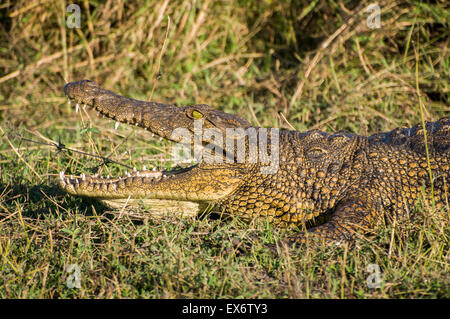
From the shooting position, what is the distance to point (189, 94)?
6.52 metres

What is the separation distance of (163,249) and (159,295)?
0.32 m

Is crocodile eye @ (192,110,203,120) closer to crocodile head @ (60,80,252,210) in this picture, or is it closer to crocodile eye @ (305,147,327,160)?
crocodile head @ (60,80,252,210)

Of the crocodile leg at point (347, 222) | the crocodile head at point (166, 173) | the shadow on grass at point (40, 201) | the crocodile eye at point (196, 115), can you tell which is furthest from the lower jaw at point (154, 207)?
the crocodile leg at point (347, 222)

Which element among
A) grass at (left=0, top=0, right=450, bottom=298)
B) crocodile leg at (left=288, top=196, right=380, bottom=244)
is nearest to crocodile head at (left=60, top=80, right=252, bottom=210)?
grass at (left=0, top=0, right=450, bottom=298)

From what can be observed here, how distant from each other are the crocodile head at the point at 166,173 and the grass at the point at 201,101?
7.6 inches

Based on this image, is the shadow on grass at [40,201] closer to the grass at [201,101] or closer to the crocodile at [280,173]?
the grass at [201,101]

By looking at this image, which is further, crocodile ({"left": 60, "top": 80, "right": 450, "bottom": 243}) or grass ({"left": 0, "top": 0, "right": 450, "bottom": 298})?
crocodile ({"left": 60, "top": 80, "right": 450, "bottom": 243})

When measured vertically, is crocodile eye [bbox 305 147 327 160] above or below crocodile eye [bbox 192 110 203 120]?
below

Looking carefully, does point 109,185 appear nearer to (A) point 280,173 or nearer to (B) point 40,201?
(B) point 40,201

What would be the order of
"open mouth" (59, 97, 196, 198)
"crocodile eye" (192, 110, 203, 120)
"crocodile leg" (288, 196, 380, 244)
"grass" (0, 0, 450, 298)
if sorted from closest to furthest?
"grass" (0, 0, 450, 298), "crocodile leg" (288, 196, 380, 244), "open mouth" (59, 97, 196, 198), "crocodile eye" (192, 110, 203, 120)

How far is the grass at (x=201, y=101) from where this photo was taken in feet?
8.80

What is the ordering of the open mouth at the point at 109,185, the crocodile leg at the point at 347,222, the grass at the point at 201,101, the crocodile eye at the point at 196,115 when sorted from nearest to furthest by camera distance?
1. the grass at the point at 201,101
2. the crocodile leg at the point at 347,222
3. the open mouth at the point at 109,185
4. the crocodile eye at the point at 196,115

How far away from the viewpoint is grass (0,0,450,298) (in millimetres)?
2684

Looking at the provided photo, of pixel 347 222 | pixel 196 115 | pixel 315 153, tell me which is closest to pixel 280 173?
pixel 315 153
